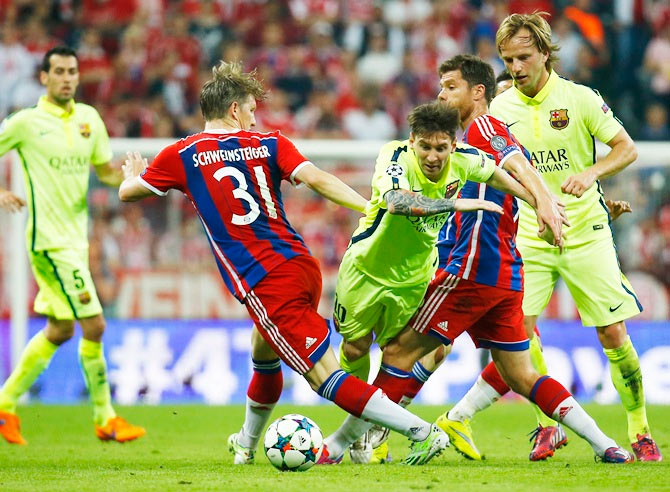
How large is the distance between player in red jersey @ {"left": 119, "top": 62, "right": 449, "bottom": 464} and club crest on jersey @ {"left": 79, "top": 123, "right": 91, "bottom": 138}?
278 centimetres

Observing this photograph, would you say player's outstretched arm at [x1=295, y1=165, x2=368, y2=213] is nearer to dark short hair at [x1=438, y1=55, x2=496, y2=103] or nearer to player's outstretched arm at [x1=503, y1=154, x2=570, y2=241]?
player's outstretched arm at [x1=503, y1=154, x2=570, y2=241]

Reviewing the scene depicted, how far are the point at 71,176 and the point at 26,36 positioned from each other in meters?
8.22

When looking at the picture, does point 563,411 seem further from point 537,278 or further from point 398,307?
point 537,278

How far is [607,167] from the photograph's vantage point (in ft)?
23.0

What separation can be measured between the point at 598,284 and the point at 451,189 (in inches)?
59.2

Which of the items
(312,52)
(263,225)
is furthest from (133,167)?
(312,52)

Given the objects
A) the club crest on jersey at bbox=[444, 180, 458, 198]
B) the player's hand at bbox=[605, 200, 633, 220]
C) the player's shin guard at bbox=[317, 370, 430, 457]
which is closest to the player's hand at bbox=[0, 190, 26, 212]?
the player's shin guard at bbox=[317, 370, 430, 457]

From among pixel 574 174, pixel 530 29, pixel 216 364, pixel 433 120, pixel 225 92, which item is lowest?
pixel 216 364

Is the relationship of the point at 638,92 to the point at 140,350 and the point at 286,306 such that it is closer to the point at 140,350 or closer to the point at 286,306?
the point at 140,350

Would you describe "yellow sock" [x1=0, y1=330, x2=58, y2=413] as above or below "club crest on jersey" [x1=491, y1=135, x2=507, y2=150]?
below

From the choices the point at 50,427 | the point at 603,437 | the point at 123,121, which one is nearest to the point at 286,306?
the point at 603,437

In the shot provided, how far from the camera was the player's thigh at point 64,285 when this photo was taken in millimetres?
8938

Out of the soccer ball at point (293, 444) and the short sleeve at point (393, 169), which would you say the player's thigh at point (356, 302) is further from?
the soccer ball at point (293, 444)

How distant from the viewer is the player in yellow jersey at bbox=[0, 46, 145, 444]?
29.4 ft
